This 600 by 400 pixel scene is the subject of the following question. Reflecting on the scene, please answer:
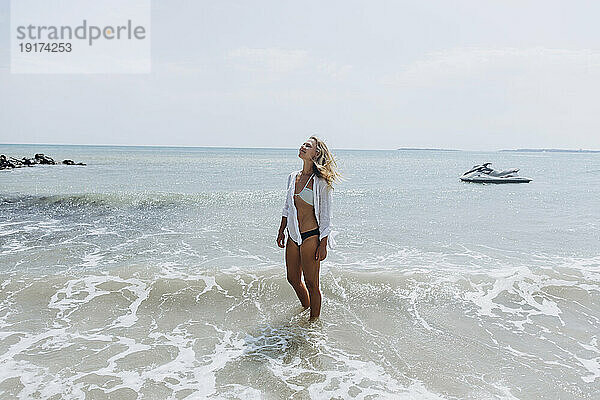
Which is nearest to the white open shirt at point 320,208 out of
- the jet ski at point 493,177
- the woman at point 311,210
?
the woman at point 311,210

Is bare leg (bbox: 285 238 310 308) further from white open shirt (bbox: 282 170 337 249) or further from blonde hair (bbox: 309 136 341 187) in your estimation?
blonde hair (bbox: 309 136 341 187)

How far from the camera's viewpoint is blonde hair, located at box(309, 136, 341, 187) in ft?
18.7

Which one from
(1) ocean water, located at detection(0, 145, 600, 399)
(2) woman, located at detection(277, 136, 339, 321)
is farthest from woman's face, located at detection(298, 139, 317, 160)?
(1) ocean water, located at detection(0, 145, 600, 399)

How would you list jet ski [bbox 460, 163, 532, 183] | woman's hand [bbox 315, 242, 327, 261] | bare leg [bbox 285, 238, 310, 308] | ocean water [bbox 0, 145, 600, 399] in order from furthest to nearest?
jet ski [bbox 460, 163, 532, 183] < bare leg [bbox 285, 238, 310, 308] < woman's hand [bbox 315, 242, 327, 261] < ocean water [bbox 0, 145, 600, 399]

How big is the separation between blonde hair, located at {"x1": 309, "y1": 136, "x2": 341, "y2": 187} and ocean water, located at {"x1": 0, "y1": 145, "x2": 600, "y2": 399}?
194 centimetres

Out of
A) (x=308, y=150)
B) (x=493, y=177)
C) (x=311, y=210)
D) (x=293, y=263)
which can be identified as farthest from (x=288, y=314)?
(x=493, y=177)

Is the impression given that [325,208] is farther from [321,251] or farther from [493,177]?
[493,177]

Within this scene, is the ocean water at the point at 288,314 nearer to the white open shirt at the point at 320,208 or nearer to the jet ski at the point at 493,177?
the white open shirt at the point at 320,208

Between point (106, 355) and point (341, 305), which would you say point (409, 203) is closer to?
point (341, 305)

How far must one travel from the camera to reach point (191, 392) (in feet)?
14.8

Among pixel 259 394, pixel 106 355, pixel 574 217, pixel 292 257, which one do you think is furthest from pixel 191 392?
pixel 574 217

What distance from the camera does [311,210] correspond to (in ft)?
19.1

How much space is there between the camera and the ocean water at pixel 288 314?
15.5ft

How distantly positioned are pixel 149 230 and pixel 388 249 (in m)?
6.19
